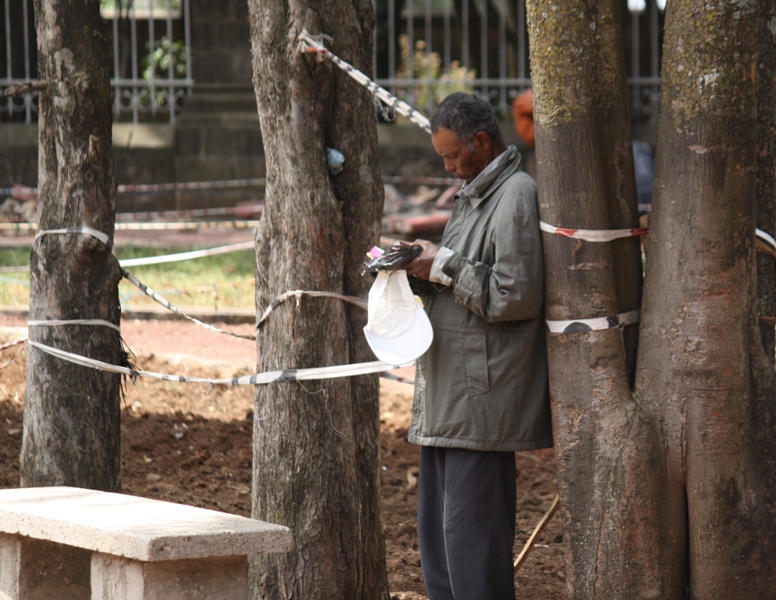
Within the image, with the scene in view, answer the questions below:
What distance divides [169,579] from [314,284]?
1.19 metres

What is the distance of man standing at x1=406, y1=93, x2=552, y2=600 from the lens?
132 inches

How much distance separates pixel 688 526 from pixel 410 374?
4.55 m

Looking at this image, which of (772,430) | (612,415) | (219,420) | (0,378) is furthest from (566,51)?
(0,378)

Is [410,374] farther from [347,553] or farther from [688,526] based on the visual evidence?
[688,526]

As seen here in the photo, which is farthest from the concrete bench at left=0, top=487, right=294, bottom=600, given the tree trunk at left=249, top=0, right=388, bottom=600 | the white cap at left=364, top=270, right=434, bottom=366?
the white cap at left=364, top=270, right=434, bottom=366

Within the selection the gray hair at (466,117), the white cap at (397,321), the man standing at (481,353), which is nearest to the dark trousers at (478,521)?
the man standing at (481,353)

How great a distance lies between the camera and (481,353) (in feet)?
11.2

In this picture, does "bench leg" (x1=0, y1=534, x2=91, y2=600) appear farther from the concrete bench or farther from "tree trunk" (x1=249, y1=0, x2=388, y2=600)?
"tree trunk" (x1=249, y1=0, x2=388, y2=600)

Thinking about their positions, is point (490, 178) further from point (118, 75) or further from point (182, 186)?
point (118, 75)

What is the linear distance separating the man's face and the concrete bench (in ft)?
4.29

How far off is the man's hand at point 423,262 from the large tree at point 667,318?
1.21 feet

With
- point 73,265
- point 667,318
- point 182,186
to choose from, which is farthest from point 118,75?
point 667,318

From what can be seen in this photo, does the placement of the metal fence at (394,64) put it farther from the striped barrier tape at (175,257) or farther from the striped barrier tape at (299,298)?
the striped barrier tape at (299,298)

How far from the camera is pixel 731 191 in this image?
3137 mm
